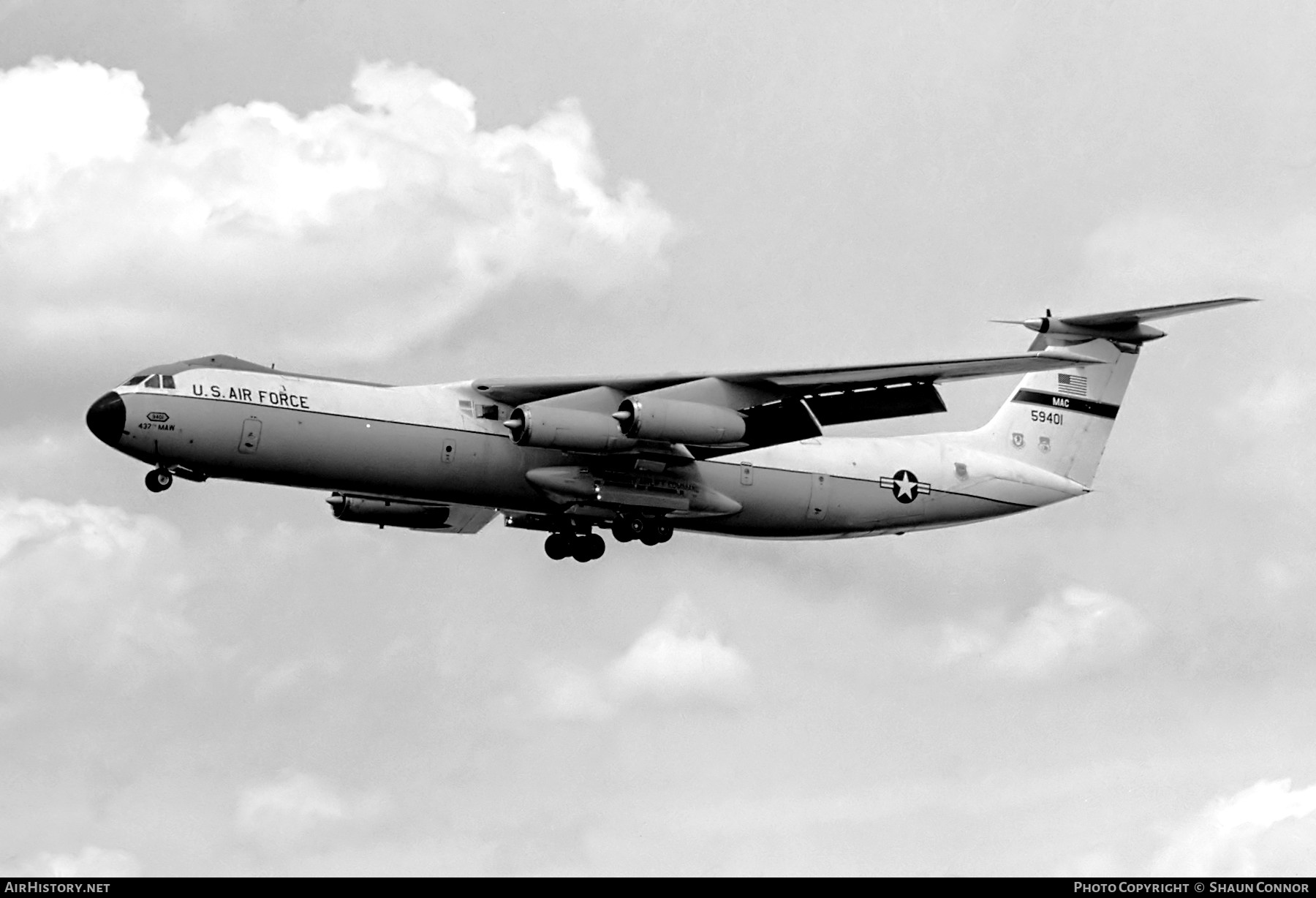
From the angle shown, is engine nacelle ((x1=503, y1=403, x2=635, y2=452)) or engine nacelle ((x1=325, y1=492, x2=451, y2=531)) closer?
engine nacelle ((x1=503, y1=403, x2=635, y2=452))

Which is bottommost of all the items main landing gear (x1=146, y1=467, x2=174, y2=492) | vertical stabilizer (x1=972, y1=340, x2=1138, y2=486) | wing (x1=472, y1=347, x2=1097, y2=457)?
main landing gear (x1=146, y1=467, x2=174, y2=492)

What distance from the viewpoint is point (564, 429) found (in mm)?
26453

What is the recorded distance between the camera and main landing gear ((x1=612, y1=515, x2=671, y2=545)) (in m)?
28.8

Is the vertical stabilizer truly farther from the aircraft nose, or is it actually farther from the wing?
the aircraft nose

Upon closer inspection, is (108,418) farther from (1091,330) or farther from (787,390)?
(1091,330)

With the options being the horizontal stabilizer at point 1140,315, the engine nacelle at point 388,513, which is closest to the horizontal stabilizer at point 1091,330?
the horizontal stabilizer at point 1140,315

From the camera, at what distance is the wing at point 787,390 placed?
89.3 feet

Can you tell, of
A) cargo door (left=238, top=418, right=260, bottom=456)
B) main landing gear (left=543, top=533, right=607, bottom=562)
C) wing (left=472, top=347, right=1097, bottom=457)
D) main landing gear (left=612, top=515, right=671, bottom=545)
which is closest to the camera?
cargo door (left=238, top=418, right=260, bottom=456)

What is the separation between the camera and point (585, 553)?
3014 centimetres

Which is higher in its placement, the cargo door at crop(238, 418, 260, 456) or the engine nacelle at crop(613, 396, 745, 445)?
the engine nacelle at crop(613, 396, 745, 445)

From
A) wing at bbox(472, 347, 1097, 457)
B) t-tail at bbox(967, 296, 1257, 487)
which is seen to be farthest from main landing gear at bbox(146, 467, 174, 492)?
t-tail at bbox(967, 296, 1257, 487)

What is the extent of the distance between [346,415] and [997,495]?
11436 mm

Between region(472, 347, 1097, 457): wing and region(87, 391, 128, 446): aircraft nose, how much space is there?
205 inches
